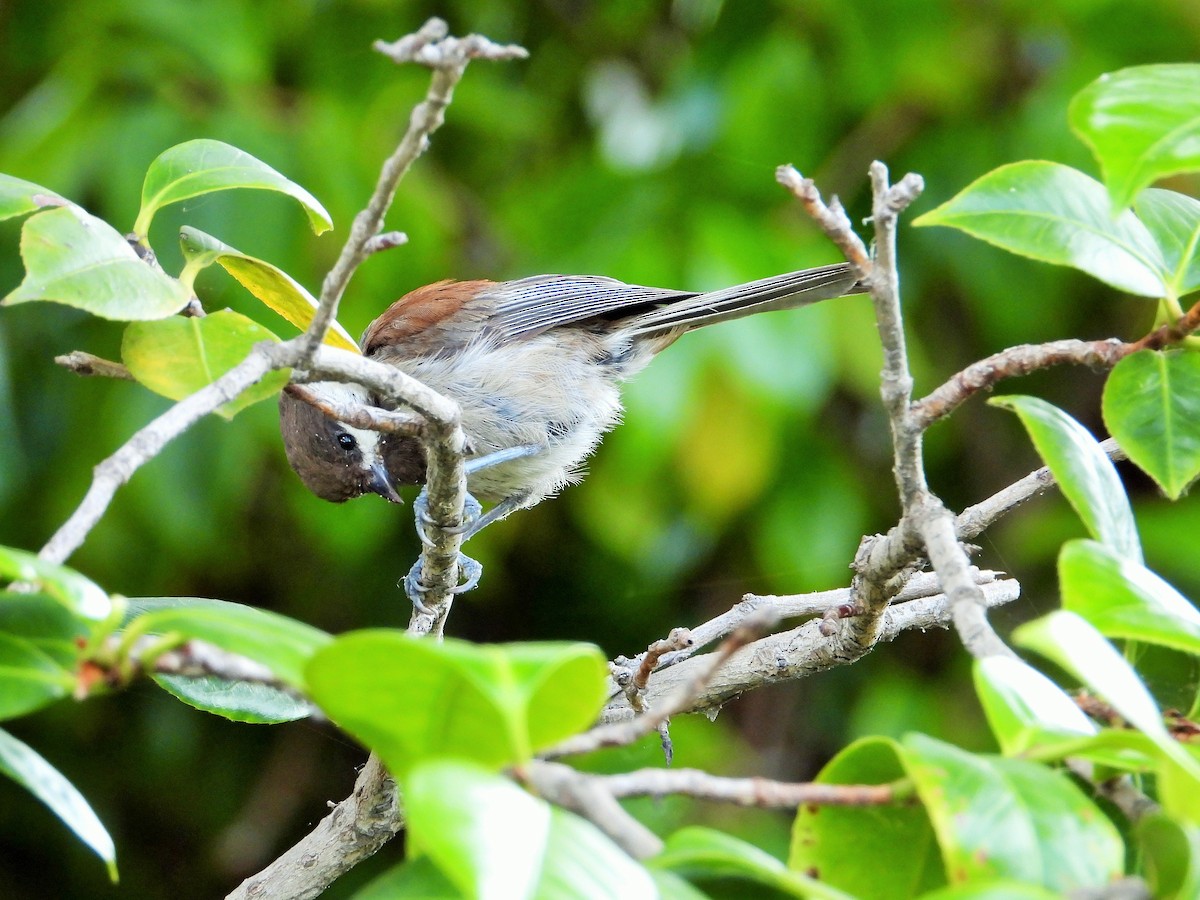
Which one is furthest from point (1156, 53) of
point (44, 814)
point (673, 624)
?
point (44, 814)

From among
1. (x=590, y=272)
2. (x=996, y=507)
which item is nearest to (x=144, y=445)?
(x=996, y=507)

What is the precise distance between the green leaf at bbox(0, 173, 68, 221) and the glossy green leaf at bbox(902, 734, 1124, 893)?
1.07 metres

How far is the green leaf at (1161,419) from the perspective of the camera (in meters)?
1.31

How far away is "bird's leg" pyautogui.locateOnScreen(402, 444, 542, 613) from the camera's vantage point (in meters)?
2.36

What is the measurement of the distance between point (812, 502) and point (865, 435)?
0.75 meters

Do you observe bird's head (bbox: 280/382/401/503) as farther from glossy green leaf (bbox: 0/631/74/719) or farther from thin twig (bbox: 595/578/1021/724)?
glossy green leaf (bbox: 0/631/74/719)

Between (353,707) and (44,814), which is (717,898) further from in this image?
(44,814)

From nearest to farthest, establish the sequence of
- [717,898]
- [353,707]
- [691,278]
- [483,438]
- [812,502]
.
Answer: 1. [353,707]
2. [717,898]
3. [483,438]
4. [691,278]
5. [812,502]

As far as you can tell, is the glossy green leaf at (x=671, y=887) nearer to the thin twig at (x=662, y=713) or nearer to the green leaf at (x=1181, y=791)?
the thin twig at (x=662, y=713)

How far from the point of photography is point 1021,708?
94 cm

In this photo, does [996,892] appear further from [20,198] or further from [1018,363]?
[20,198]

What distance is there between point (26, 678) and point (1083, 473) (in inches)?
38.7

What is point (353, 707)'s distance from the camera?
2.89 ft

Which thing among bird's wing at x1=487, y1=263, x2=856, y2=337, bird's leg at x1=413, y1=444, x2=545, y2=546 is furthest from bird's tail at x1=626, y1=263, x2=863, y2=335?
bird's leg at x1=413, y1=444, x2=545, y2=546
